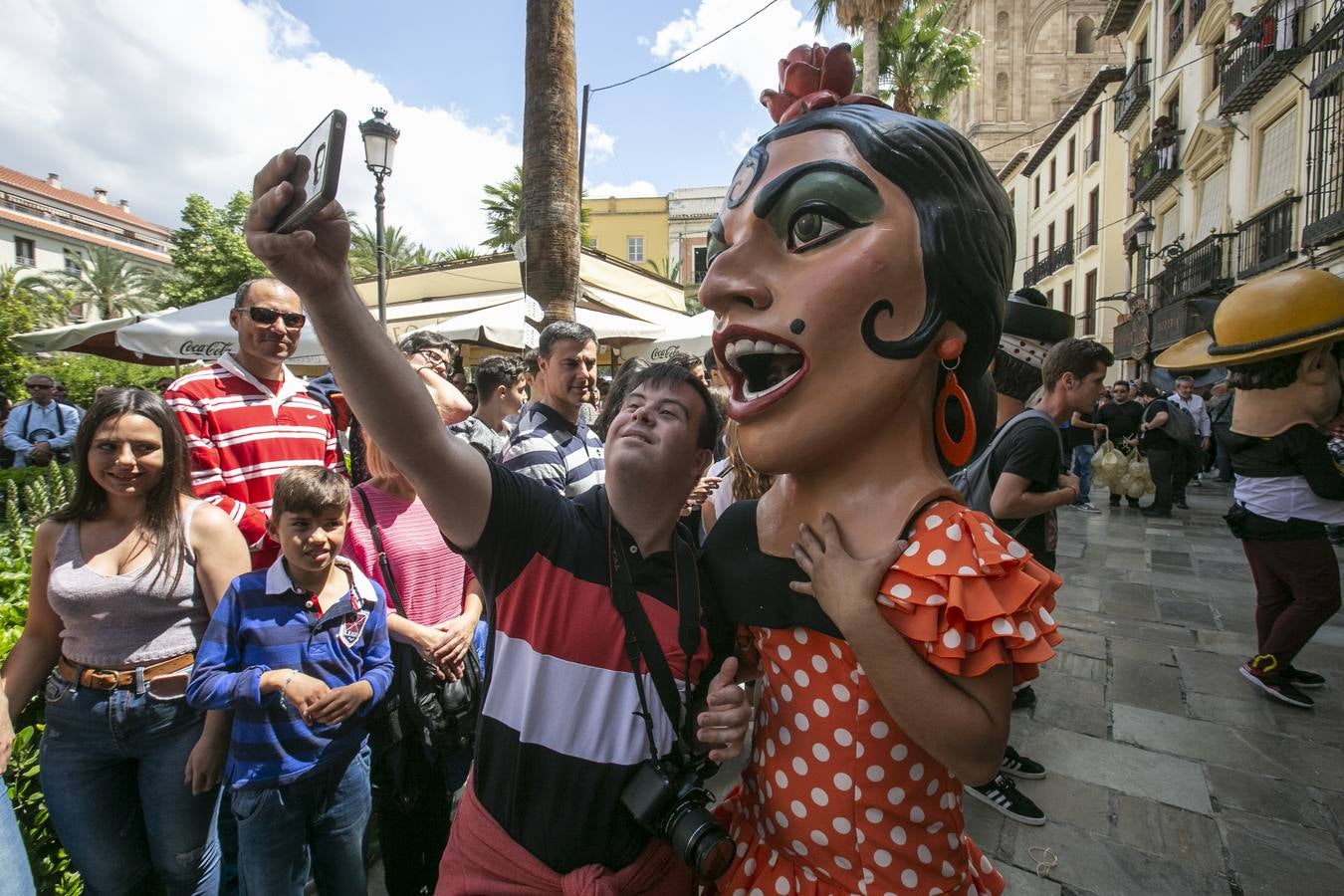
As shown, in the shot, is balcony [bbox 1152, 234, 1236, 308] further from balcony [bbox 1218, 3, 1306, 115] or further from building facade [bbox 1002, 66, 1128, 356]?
building facade [bbox 1002, 66, 1128, 356]

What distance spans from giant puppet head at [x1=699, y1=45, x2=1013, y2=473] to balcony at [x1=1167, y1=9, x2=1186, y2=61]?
858 inches

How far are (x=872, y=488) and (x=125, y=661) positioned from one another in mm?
2002

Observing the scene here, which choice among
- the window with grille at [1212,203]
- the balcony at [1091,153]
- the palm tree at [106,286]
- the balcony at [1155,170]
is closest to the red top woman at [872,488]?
the window with grille at [1212,203]

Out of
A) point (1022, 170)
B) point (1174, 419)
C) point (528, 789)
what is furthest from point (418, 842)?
point (1022, 170)

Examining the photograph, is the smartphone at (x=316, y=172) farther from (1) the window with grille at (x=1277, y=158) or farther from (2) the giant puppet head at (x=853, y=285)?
(1) the window with grille at (x=1277, y=158)

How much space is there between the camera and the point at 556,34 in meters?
5.13

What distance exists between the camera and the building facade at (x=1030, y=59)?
33.5 meters

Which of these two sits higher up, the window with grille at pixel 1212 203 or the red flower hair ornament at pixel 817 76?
the window with grille at pixel 1212 203

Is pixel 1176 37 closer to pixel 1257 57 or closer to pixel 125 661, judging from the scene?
pixel 1257 57

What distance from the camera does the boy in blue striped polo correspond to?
1.79 meters

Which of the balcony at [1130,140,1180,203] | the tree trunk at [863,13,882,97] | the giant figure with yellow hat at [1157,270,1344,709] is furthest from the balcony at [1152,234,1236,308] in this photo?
the giant figure with yellow hat at [1157,270,1344,709]

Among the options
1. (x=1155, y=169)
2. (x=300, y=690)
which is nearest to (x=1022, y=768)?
(x=300, y=690)

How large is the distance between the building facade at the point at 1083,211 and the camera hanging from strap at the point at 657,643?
20.9 m

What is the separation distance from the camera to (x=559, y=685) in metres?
1.23
